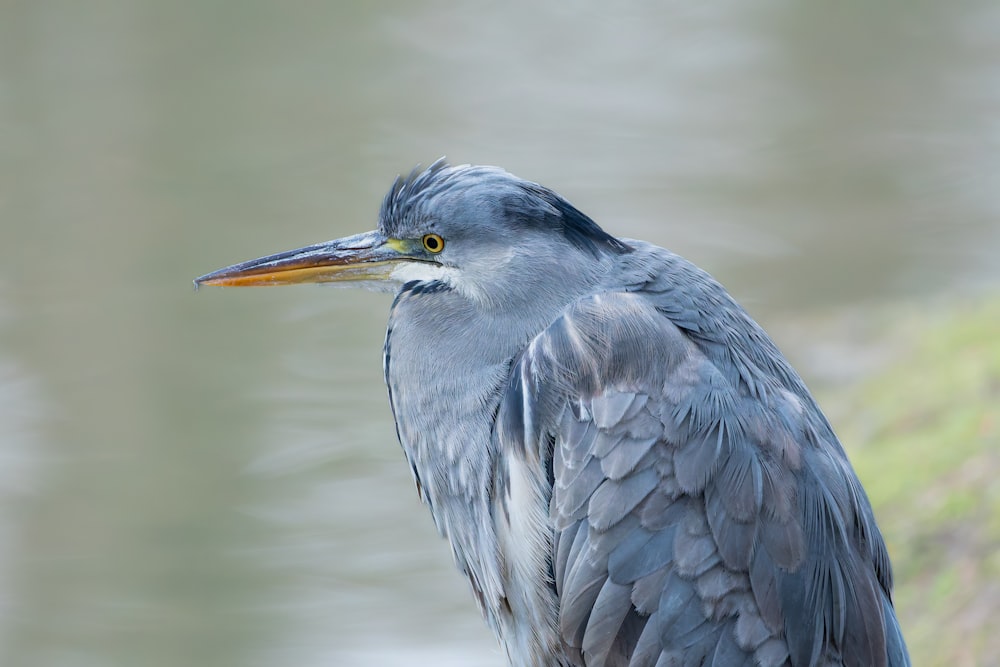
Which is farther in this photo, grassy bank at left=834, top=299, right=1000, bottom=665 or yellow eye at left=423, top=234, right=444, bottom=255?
grassy bank at left=834, top=299, right=1000, bottom=665

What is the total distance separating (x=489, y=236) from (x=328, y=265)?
470 mm

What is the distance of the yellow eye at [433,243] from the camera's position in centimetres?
336

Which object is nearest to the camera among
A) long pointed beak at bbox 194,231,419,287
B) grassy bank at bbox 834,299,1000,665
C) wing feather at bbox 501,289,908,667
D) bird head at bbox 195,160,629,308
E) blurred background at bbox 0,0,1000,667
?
wing feather at bbox 501,289,908,667

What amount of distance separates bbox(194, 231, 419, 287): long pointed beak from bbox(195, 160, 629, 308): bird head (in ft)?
0.06

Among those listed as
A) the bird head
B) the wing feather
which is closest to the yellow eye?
the bird head

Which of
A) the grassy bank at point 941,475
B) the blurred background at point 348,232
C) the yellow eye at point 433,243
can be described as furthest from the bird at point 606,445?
the blurred background at point 348,232

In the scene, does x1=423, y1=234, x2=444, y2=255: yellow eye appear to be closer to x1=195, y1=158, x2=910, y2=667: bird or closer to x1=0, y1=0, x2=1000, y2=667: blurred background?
x1=195, y1=158, x2=910, y2=667: bird

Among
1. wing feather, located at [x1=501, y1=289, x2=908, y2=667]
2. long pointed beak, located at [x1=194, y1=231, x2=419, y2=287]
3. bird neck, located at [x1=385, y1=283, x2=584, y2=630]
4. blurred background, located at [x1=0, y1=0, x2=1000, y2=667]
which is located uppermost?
blurred background, located at [x1=0, y1=0, x2=1000, y2=667]

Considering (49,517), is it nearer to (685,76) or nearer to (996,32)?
(685,76)

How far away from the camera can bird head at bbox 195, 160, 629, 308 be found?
3.28 meters

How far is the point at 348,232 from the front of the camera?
8.27 metres

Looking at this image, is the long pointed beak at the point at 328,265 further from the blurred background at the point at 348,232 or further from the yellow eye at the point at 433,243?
the blurred background at the point at 348,232

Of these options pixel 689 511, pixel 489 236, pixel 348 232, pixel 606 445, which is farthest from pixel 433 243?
pixel 348 232

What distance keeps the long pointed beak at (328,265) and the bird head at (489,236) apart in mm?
19
